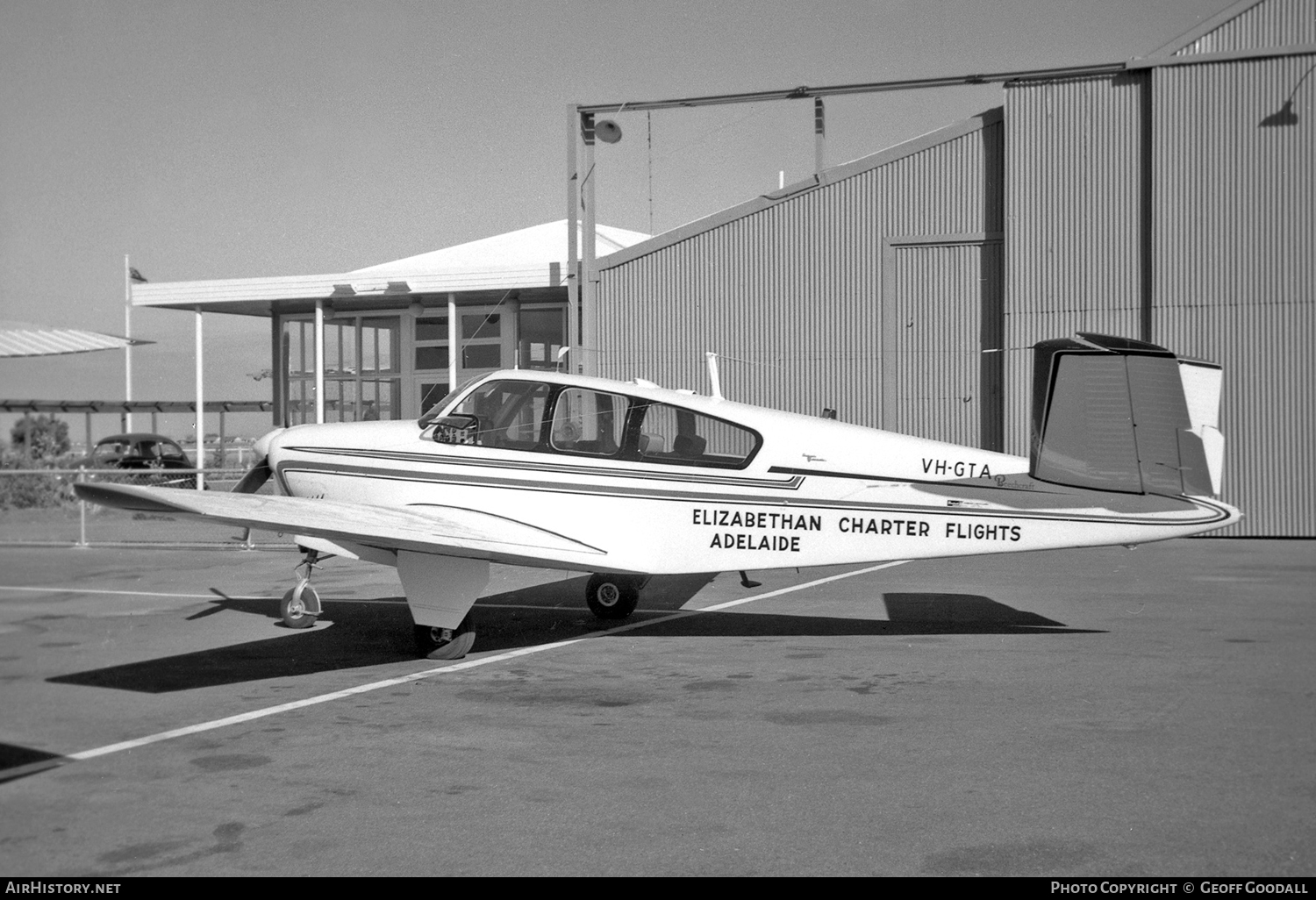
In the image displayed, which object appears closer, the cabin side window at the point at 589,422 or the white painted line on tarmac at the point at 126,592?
the white painted line on tarmac at the point at 126,592

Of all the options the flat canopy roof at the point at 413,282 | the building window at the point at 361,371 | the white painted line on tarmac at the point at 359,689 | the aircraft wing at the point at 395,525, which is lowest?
the white painted line on tarmac at the point at 359,689

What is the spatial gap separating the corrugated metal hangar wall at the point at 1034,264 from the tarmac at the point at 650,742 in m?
9.28

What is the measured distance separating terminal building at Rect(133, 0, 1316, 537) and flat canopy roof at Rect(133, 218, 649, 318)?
0.10 m

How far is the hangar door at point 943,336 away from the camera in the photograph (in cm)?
1914

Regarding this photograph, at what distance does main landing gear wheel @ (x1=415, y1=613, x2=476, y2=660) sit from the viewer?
8.26 metres

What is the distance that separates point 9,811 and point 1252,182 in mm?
19140

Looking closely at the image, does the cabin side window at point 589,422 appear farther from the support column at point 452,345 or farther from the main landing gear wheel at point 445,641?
the support column at point 452,345

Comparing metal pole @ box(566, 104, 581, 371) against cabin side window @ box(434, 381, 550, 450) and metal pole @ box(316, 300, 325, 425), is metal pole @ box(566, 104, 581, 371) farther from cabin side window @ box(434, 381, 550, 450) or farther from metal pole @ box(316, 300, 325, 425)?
cabin side window @ box(434, 381, 550, 450)

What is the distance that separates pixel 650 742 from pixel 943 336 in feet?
49.3

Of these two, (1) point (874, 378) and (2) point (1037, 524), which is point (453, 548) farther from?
(1) point (874, 378)

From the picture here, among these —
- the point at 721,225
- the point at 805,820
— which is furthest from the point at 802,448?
the point at 721,225

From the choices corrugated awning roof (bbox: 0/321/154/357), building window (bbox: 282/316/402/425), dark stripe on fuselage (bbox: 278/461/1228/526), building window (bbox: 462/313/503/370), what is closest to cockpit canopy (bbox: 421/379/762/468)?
dark stripe on fuselage (bbox: 278/461/1228/526)

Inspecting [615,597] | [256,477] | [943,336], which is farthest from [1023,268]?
[256,477]

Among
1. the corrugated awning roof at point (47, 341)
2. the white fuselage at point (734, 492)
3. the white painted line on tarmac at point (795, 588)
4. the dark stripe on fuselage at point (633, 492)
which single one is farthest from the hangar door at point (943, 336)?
the corrugated awning roof at point (47, 341)
